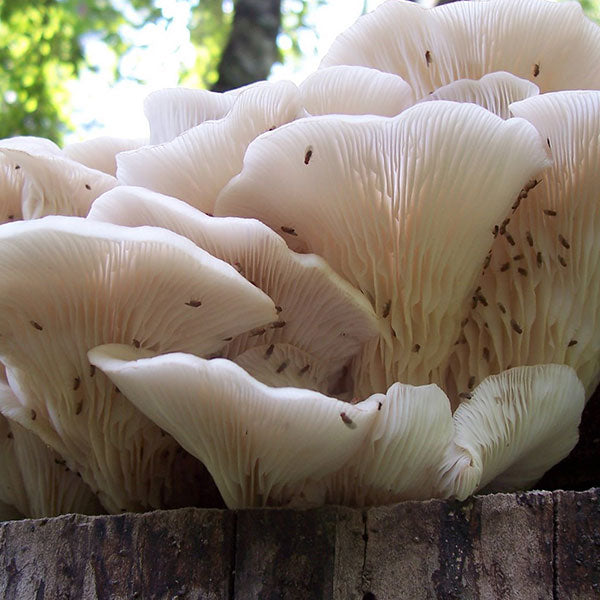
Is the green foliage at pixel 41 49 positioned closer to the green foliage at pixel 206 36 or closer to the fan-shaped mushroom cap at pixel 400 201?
the green foliage at pixel 206 36

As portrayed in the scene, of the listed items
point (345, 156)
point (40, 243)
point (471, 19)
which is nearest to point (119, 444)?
point (40, 243)

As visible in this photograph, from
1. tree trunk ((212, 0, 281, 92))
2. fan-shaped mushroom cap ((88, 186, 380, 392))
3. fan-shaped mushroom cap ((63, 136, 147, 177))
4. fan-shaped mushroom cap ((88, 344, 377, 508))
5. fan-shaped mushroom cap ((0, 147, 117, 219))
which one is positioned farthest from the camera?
tree trunk ((212, 0, 281, 92))

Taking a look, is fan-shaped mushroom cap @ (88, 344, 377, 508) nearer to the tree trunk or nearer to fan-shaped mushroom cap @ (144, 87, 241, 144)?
fan-shaped mushroom cap @ (144, 87, 241, 144)

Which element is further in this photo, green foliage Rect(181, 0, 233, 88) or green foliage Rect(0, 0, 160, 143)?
green foliage Rect(181, 0, 233, 88)

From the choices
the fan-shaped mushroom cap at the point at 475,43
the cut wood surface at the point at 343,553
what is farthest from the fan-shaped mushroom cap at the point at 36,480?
the fan-shaped mushroom cap at the point at 475,43

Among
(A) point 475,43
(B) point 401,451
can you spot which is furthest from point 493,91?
(B) point 401,451

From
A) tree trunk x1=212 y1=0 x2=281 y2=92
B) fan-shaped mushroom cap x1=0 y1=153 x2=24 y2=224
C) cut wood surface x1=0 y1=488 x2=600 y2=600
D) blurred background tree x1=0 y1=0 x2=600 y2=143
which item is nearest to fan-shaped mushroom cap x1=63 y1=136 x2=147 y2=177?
fan-shaped mushroom cap x1=0 y1=153 x2=24 y2=224

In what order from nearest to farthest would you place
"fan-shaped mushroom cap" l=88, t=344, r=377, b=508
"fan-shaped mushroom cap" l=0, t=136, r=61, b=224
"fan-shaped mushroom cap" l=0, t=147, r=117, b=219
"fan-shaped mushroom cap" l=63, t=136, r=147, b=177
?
"fan-shaped mushroom cap" l=88, t=344, r=377, b=508
"fan-shaped mushroom cap" l=0, t=147, r=117, b=219
"fan-shaped mushroom cap" l=0, t=136, r=61, b=224
"fan-shaped mushroom cap" l=63, t=136, r=147, b=177

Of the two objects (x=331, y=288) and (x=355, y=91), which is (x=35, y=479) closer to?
(x=331, y=288)
